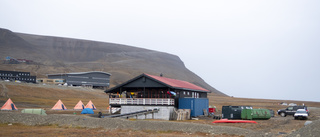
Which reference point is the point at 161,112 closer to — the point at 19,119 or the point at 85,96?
the point at 19,119

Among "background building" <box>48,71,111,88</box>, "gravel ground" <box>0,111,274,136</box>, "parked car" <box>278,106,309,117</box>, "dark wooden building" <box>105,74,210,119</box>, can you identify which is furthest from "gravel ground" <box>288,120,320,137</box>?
"background building" <box>48,71,111,88</box>

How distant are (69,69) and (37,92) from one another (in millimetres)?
113024

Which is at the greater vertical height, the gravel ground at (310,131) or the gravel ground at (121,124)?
the gravel ground at (310,131)

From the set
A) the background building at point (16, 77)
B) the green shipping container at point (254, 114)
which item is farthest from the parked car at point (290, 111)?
the background building at point (16, 77)

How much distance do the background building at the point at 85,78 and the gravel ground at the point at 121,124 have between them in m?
83.6

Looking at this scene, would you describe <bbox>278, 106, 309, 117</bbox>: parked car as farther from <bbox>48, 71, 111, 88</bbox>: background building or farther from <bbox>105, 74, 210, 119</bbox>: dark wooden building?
<bbox>48, 71, 111, 88</bbox>: background building

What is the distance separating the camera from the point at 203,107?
130 ft

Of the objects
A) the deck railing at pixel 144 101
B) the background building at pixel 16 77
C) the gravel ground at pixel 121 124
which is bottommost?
the gravel ground at pixel 121 124

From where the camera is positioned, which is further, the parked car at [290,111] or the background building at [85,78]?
the background building at [85,78]

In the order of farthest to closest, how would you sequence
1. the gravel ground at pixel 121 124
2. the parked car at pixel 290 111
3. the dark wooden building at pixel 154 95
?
the parked car at pixel 290 111 → the dark wooden building at pixel 154 95 → the gravel ground at pixel 121 124

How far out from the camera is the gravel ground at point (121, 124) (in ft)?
73.7

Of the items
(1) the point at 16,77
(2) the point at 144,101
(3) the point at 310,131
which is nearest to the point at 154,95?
(2) the point at 144,101

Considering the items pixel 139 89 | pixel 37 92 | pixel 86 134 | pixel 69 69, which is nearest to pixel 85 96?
pixel 37 92

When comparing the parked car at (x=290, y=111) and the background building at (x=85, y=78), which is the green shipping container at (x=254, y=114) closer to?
the parked car at (x=290, y=111)
